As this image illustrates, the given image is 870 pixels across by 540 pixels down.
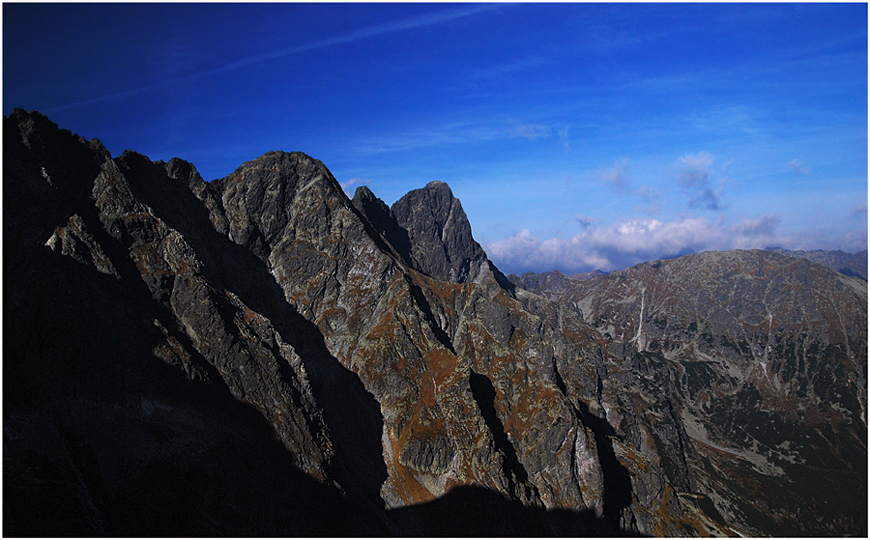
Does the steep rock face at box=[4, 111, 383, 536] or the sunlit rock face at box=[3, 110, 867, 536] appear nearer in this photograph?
the steep rock face at box=[4, 111, 383, 536]

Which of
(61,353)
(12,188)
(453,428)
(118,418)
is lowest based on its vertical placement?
(453,428)

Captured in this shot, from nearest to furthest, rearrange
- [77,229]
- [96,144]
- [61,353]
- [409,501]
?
1. [61,353]
2. [77,229]
3. [96,144]
4. [409,501]

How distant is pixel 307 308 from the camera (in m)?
163

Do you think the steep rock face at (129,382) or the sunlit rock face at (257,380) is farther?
the sunlit rock face at (257,380)

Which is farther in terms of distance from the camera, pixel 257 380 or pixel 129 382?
pixel 257 380

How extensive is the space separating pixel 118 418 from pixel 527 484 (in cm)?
11455

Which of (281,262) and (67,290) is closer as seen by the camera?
(67,290)

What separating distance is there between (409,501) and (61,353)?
91130 millimetres

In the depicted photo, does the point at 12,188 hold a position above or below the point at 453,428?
above

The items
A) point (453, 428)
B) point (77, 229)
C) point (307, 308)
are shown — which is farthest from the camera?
point (307, 308)

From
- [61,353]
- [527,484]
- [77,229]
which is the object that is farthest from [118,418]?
[527,484]

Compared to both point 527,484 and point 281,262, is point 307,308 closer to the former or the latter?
point 281,262

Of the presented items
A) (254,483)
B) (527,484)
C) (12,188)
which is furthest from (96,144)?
(527,484)

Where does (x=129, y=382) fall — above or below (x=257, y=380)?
above
